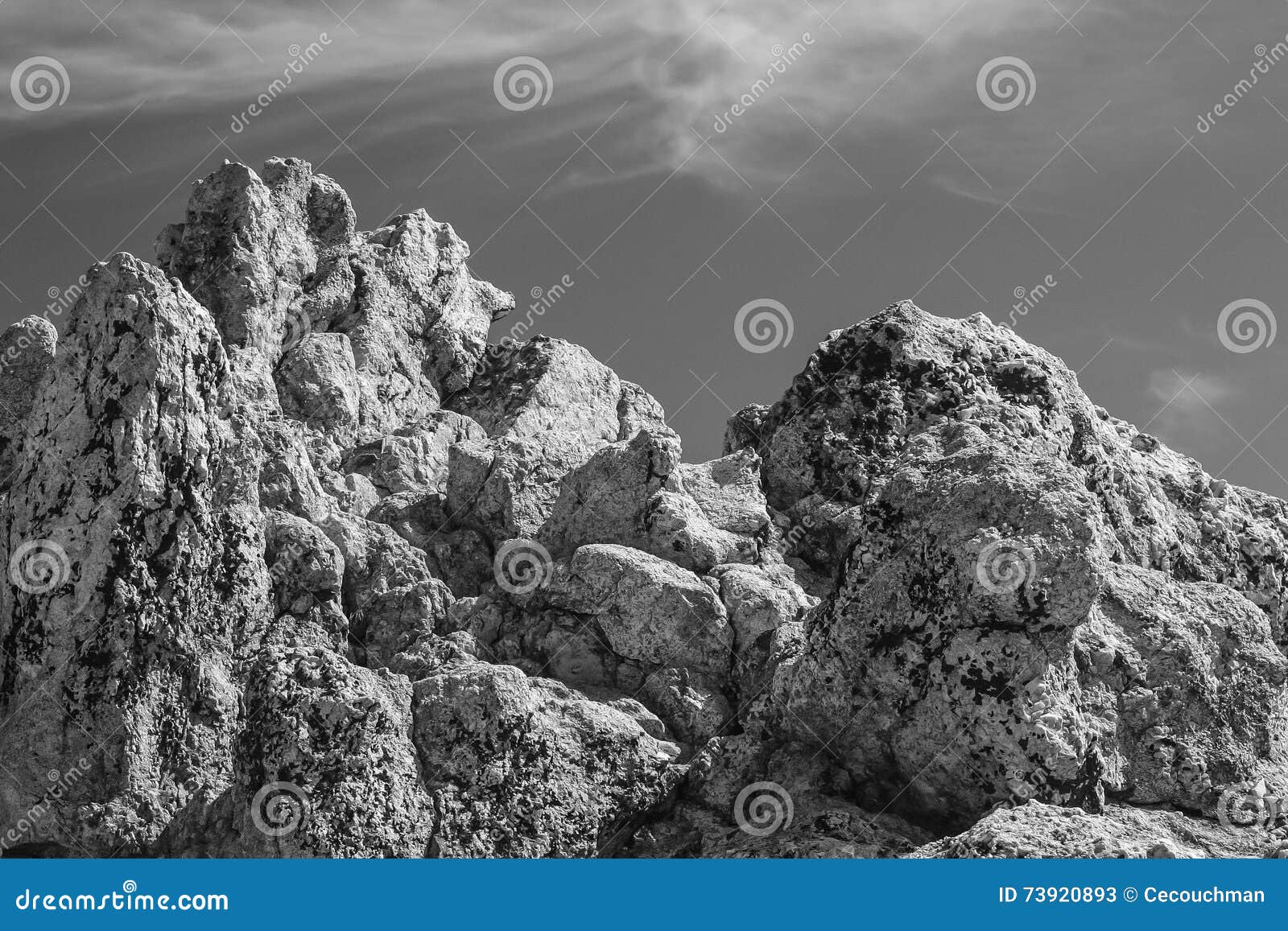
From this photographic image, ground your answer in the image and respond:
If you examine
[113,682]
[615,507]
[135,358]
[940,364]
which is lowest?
[113,682]

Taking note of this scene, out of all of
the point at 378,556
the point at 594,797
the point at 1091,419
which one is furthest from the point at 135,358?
the point at 1091,419

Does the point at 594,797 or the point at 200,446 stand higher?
the point at 200,446

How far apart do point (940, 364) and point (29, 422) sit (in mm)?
16765

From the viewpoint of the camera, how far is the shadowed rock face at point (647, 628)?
60.8ft

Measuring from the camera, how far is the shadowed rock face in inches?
730

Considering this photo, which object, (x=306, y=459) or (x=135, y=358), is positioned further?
(x=306, y=459)

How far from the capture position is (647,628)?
2239 cm

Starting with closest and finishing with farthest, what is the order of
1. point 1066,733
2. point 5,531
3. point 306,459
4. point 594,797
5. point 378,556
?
point 1066,733 < point 594,797 < point 5,531 < point 378,556 < point 306,459

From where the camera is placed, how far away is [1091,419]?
2653cm

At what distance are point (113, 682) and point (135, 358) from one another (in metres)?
5.35

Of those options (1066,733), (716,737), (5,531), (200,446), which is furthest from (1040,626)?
(5,531)

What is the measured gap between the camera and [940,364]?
26.6 meters

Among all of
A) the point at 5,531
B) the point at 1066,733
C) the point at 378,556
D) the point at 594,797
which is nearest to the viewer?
the point at 1066,733

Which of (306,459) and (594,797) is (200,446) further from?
(594,797)
